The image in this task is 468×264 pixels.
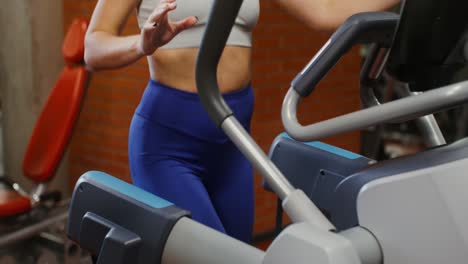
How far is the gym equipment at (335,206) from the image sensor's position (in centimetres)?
120

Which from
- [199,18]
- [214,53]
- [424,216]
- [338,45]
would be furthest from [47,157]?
[424,216]

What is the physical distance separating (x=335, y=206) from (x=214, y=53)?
36 cm

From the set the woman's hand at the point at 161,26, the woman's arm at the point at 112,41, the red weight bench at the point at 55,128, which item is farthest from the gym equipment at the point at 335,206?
the red weight bench at the point at 55,128

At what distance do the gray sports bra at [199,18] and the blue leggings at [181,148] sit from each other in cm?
12

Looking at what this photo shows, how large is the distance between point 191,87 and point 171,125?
11 cm

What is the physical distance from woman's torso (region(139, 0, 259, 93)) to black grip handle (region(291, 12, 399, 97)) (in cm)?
48

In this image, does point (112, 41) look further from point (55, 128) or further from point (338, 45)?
point (55, 128)

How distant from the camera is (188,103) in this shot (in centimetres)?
179

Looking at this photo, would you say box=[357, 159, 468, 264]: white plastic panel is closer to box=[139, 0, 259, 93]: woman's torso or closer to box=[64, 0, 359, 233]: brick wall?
box=[139, 0, 259, 93]: woman's torso

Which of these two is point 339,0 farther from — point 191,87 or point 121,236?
point 121,236

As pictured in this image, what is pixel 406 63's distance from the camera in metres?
1.28

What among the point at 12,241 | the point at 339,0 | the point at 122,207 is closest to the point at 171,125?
the point at 122,207

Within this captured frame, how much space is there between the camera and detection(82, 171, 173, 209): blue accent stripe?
145 centimetres

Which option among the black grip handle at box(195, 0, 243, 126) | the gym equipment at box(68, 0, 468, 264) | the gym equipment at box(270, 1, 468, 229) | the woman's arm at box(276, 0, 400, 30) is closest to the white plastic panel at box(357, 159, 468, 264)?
the gym equipment at box(68, 0, 468, 264)
